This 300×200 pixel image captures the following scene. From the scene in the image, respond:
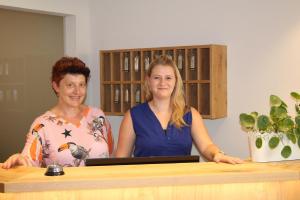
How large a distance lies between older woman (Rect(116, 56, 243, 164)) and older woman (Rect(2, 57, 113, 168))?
0.18 meters

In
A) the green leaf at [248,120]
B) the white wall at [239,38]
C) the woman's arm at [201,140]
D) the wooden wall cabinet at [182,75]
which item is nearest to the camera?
the green leaf at [248,120]

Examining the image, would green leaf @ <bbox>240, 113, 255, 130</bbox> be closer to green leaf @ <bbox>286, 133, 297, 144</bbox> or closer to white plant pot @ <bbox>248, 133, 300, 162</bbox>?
white plant pot @ <bbox>248, 133, 300, 162</bbox>

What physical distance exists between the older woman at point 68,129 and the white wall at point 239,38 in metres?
1.89

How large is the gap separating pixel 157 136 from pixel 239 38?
1936mm

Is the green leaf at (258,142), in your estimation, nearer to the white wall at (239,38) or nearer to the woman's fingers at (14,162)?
the woman's fingers at (14,162)

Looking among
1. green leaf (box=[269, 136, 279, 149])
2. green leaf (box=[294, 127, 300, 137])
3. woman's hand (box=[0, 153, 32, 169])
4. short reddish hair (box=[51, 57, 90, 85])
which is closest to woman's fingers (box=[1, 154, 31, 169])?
woman's hand (box=[0, 153, 32, 169])

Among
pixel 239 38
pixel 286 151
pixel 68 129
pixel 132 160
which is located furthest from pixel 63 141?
pixel 239 38

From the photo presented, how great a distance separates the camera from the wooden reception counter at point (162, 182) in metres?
1.78

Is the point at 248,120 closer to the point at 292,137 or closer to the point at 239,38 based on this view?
the point at 292,137

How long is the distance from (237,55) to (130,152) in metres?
1.91

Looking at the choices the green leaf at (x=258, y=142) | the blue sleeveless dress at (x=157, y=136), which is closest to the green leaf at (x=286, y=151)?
the green leaf at (x=258, y=142)

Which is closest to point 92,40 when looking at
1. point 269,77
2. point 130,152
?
point 269,77

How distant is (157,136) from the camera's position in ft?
9.34

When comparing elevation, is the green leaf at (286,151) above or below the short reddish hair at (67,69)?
below
